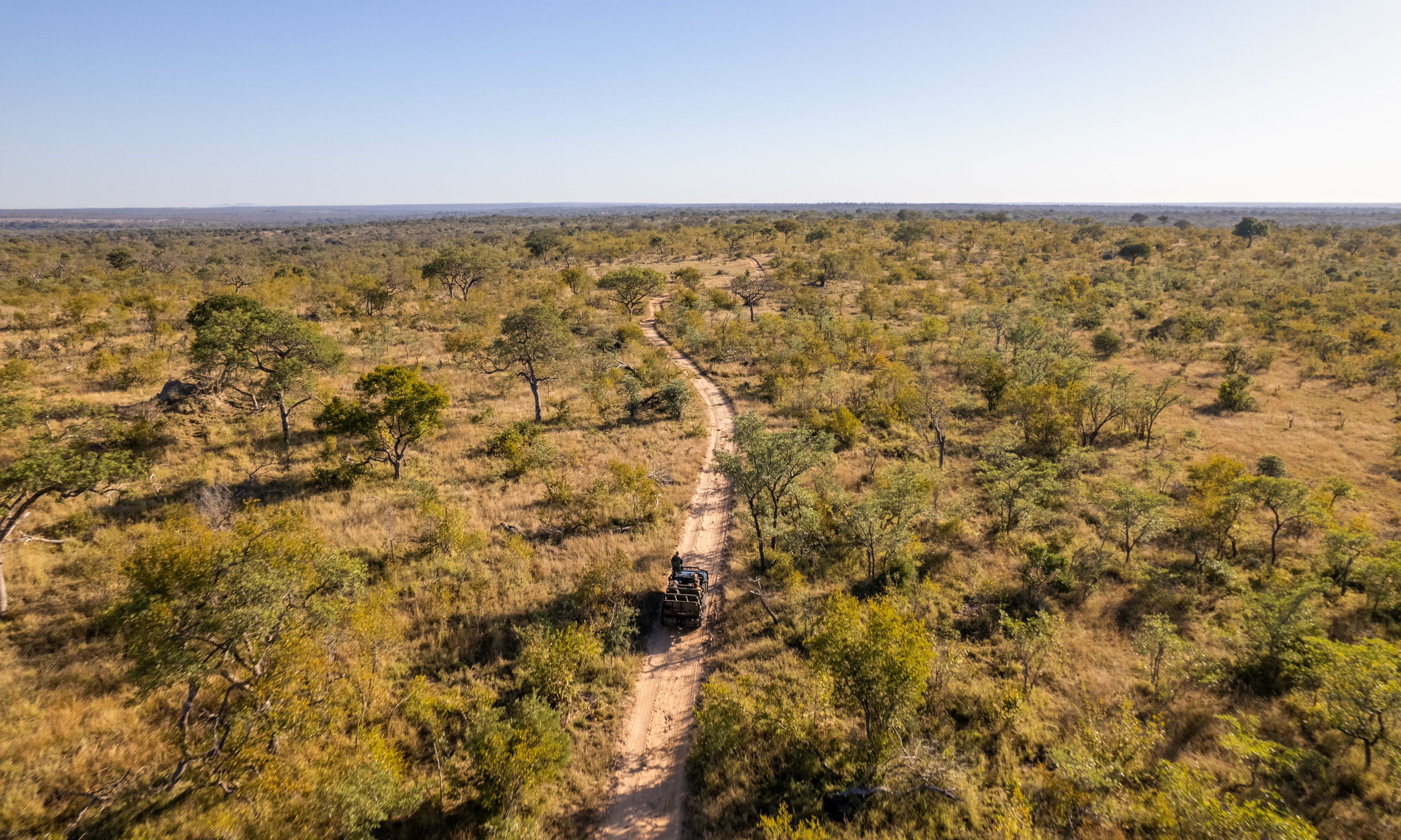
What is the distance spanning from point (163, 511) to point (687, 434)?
24993 millimetres

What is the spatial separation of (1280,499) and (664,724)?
2449 centimetres

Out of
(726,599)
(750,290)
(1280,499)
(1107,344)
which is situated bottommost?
(726,599)

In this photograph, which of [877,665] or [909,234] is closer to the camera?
[877,665]

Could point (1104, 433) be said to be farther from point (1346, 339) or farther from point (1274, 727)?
point (1346, 339)

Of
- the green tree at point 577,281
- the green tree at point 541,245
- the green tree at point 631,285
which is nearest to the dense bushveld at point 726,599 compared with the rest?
the green tree at point 631,285

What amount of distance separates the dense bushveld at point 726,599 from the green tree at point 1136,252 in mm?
60463

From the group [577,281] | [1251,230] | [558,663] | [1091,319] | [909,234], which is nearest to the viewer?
[558,663]

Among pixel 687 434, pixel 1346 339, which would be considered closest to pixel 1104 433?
pixel 687 434

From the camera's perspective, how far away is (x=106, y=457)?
1595cm

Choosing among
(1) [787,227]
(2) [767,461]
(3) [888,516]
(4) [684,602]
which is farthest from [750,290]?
(1) [787,227]

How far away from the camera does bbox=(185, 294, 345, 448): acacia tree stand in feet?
87.6

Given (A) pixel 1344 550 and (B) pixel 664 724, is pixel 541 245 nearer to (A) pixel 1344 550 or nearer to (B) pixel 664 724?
(B) pixel 664 724

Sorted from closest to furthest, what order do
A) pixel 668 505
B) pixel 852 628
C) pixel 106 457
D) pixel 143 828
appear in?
pixel 143 828, pixel 852 628, pixel 106 457, pixel 668 505

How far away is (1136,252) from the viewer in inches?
3863
